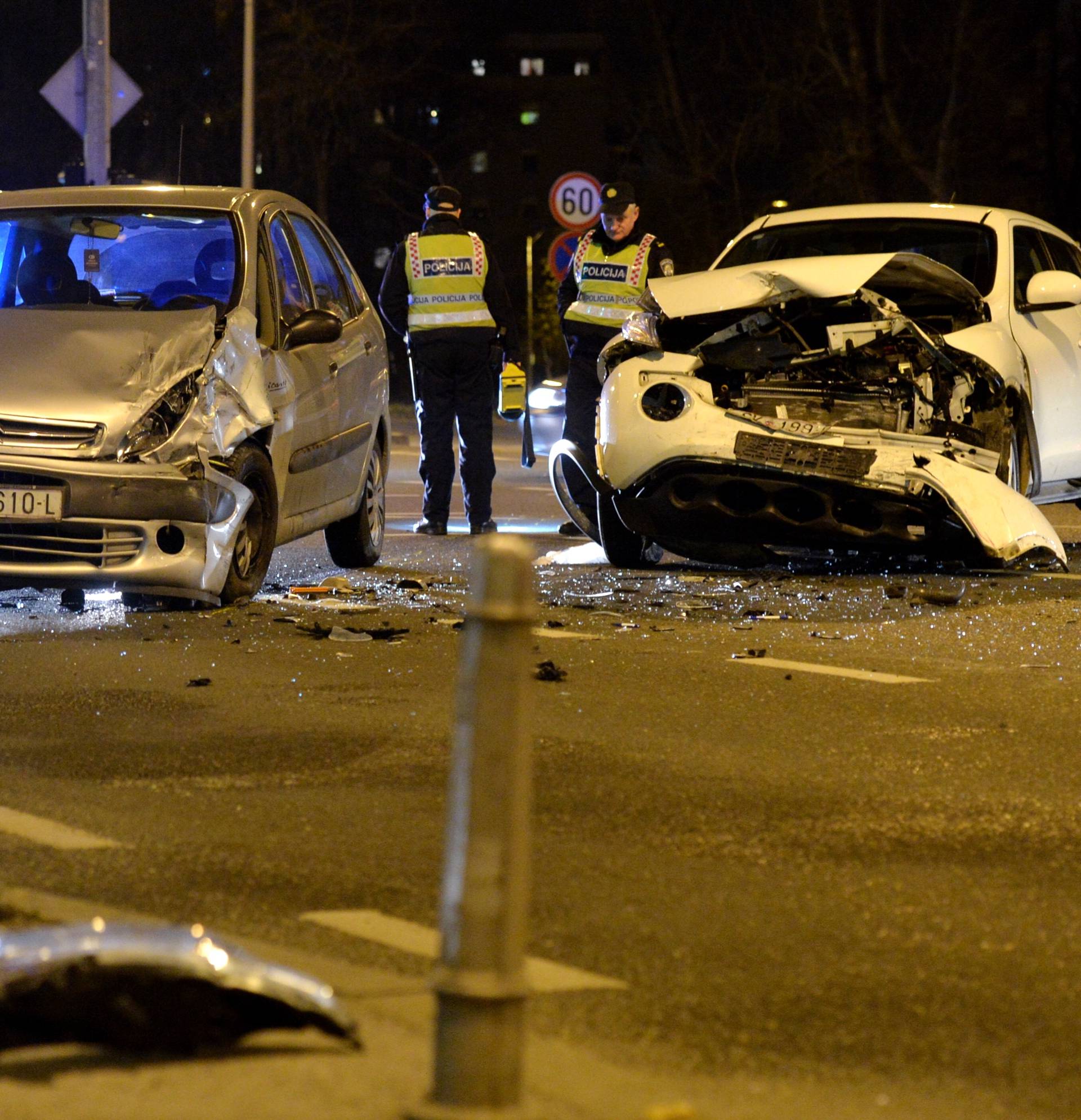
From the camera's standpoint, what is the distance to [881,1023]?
3.70 meters

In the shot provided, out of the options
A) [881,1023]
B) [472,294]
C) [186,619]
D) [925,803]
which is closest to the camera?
[881,1023]

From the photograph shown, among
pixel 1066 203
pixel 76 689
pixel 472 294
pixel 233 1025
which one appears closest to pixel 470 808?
pixel 233 1025

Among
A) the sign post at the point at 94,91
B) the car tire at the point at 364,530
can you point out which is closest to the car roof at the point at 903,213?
the car tire at the point at 364,530

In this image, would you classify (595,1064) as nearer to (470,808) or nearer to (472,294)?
(470,808)

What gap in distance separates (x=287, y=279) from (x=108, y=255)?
2.59 ft

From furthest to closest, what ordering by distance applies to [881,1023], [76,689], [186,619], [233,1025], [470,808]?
[186,619]
[76,689]
[881,1023]
[233,1025]
[470,808]

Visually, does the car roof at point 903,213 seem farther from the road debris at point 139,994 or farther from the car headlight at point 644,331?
the road debris at point 139,994

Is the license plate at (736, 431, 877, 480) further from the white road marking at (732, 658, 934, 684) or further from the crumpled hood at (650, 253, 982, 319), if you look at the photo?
the white road marking at (732, 658, 934, 684)

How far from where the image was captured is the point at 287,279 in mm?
9812

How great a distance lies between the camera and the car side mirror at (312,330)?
940 cm

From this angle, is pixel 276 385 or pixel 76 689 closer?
pixel 76 689

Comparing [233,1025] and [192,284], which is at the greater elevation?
[192,284]

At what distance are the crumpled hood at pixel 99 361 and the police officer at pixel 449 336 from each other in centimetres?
402

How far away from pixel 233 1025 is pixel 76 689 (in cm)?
387
